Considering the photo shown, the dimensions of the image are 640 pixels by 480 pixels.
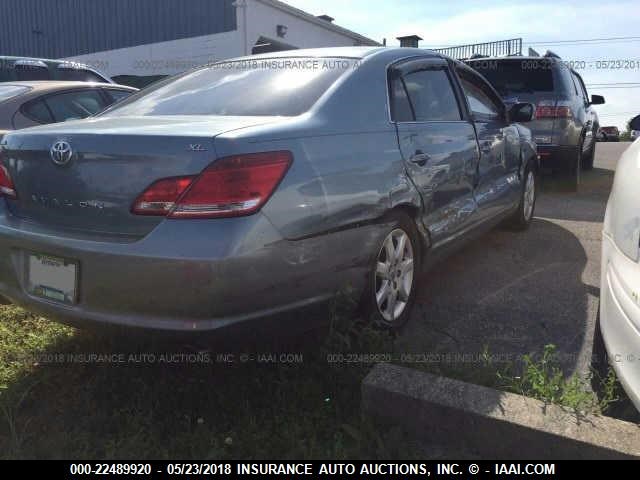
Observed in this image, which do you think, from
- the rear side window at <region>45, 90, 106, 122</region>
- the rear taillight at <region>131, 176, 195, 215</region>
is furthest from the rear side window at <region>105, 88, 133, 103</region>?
the rear taillight at <region>131, 176, 195, 215</region>

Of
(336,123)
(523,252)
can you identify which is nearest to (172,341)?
(336,123)

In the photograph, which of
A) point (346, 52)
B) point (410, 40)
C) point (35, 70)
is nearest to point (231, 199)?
point (346, 52)

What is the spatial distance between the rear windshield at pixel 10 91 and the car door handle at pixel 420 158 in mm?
3336

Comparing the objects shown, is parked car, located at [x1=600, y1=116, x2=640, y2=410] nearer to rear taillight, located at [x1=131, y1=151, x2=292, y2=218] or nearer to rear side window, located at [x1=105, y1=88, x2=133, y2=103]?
rear taillight, located at [x1=131, y1=151, x2=292, y2=218]

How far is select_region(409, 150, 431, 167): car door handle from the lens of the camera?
3.03 meters

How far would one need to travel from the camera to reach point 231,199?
6.79ft

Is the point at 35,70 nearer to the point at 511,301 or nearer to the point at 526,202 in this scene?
the point at 526,202

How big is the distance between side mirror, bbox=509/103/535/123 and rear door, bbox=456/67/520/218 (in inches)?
3.4

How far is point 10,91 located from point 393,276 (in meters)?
3.63

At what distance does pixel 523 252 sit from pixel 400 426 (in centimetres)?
296

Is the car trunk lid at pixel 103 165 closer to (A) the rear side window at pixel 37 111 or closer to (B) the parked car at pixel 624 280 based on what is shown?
(B) the parked car at pixel 624 280

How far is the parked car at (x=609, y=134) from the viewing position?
86.5 ft

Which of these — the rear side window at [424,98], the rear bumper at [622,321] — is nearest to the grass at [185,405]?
the rear bumper at [622,321]
